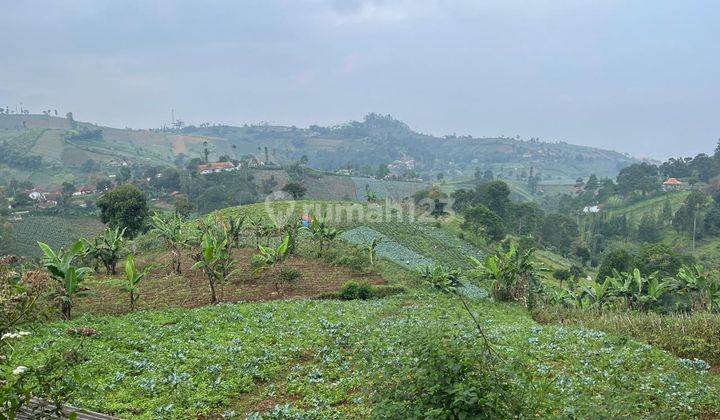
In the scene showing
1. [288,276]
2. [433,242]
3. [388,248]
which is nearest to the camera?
[288,276]

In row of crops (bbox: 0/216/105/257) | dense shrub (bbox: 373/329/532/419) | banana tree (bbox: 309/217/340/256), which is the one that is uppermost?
dense shrub (bbox: 373/329/532/419)

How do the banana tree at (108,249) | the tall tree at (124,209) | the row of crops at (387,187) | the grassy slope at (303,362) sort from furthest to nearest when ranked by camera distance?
1. the row of crops at (387,187)
2. the tall tree at (124,209)
3. the banana tree at (108,249)
4. the grassy slope at (303,362)

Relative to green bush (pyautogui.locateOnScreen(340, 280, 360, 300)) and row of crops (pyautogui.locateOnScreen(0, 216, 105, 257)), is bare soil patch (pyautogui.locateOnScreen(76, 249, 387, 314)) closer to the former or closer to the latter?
green bush (pyautogui.locateOnScreen(340, 280, 360, 300))

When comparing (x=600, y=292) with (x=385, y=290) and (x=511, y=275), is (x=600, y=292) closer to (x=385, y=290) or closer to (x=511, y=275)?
(x=511, y=275)

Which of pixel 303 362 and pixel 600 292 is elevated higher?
pixel 303 362

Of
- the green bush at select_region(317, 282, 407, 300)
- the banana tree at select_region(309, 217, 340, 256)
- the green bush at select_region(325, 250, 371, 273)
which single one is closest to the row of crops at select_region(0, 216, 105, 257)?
the banana tree at select_region(309, 217, 340, 256)

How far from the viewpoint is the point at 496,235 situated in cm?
4797

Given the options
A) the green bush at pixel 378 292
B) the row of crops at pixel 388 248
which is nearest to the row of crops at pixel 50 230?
the row of crops at pixel 388 248

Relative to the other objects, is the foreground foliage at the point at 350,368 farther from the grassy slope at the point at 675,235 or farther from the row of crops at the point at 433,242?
the grassy slope at the point at 675,235

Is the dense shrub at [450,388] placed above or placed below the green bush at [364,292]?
above

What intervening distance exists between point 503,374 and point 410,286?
59.8 ft

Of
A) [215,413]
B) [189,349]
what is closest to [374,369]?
[215,413]

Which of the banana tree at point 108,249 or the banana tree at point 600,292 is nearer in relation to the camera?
the banana tree at point 600,292

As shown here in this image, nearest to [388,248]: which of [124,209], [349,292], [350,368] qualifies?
[349,292]
